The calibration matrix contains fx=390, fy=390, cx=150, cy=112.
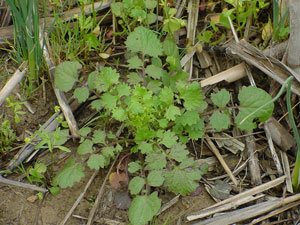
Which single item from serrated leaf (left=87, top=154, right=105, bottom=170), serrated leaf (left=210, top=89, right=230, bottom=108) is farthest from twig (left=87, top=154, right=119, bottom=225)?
serrated leaf (left=210, top=89, right=230, bottom=108)

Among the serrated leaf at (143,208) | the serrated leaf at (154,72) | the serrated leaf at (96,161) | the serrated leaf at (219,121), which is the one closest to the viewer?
the serrated leaf at (143,208)

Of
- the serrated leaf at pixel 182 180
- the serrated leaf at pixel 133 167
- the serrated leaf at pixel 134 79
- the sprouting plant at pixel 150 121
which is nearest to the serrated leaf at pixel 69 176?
the sprouting plant at pixel 150 121

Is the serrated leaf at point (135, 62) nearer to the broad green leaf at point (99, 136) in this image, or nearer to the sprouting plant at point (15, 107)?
the broad green leaf at point (99, 136)

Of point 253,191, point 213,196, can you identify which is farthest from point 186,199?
point 253,191

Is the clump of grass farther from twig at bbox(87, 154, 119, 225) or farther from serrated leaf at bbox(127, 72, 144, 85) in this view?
twig at bbox(87, 154, 119, 225)

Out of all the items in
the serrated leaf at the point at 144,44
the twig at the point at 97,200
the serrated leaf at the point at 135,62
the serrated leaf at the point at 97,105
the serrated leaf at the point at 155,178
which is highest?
the serrated leaf at the point at 144,44
